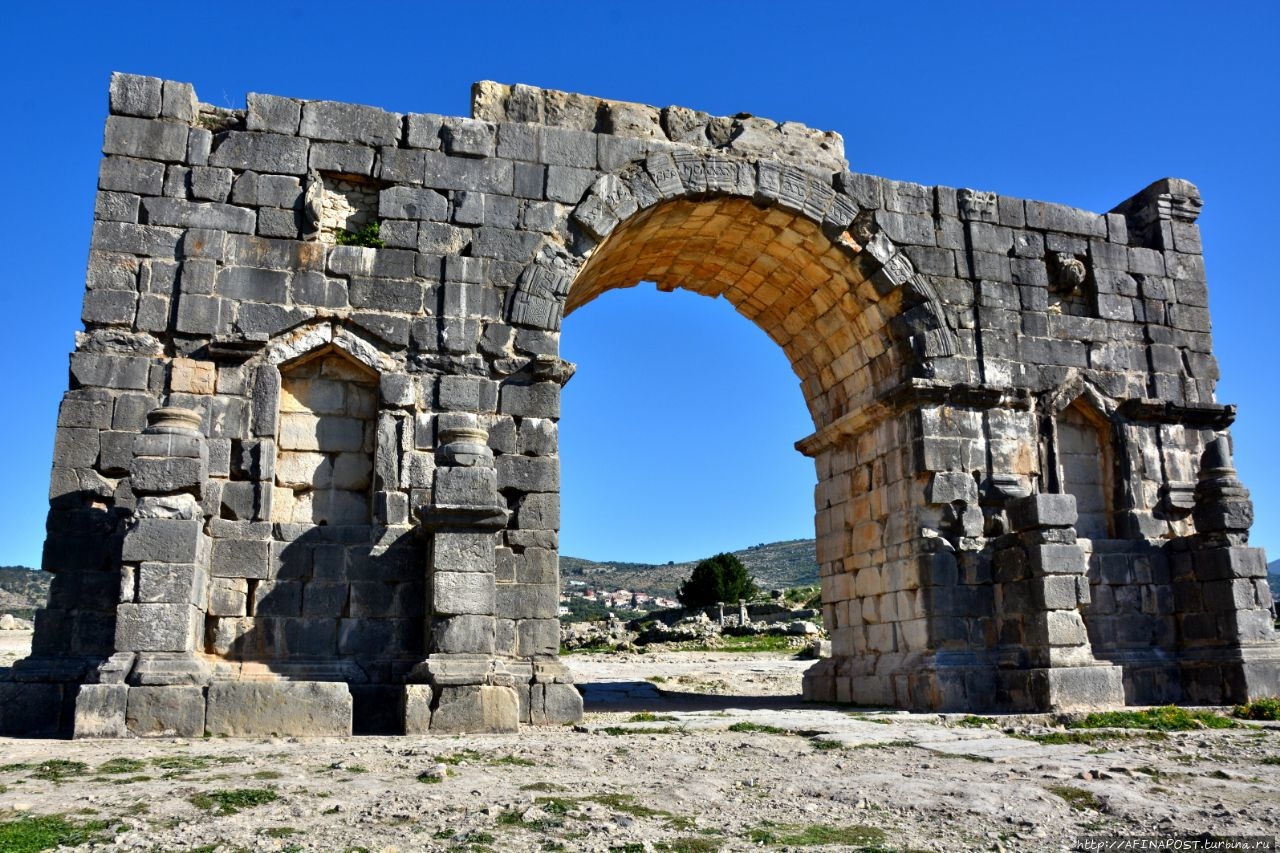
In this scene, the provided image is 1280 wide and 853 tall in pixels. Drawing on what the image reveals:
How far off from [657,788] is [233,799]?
7.13 feet

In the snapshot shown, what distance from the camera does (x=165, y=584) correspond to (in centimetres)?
839

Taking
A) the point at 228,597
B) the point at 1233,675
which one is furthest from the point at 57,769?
the point at 1233,675

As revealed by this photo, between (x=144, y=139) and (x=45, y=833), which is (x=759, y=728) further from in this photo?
(x=144, y=139)

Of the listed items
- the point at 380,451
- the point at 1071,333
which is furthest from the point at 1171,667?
the point at 380,451

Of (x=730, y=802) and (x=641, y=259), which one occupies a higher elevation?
(x=641, y=259)

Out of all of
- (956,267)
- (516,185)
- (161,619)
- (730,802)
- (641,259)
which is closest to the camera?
(730,802)

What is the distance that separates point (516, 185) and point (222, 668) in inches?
207

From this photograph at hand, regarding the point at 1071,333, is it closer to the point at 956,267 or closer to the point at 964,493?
the point at 956,267

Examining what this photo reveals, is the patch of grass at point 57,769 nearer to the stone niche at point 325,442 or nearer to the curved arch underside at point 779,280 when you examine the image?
the stone niche at point 325,442

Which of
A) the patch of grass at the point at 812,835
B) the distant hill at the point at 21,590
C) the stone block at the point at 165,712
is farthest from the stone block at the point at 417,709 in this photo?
the distant hill at the point at 21,590

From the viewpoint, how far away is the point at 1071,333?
12.4 metres

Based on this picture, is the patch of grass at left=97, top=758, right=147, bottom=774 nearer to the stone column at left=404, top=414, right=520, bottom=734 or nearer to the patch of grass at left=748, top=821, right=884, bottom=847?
the stone column at left=404, top=414, right=520, bottom=734

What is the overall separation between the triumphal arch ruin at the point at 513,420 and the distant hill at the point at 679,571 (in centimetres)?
4531

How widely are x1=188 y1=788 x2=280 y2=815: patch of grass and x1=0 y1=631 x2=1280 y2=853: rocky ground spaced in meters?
0.02
